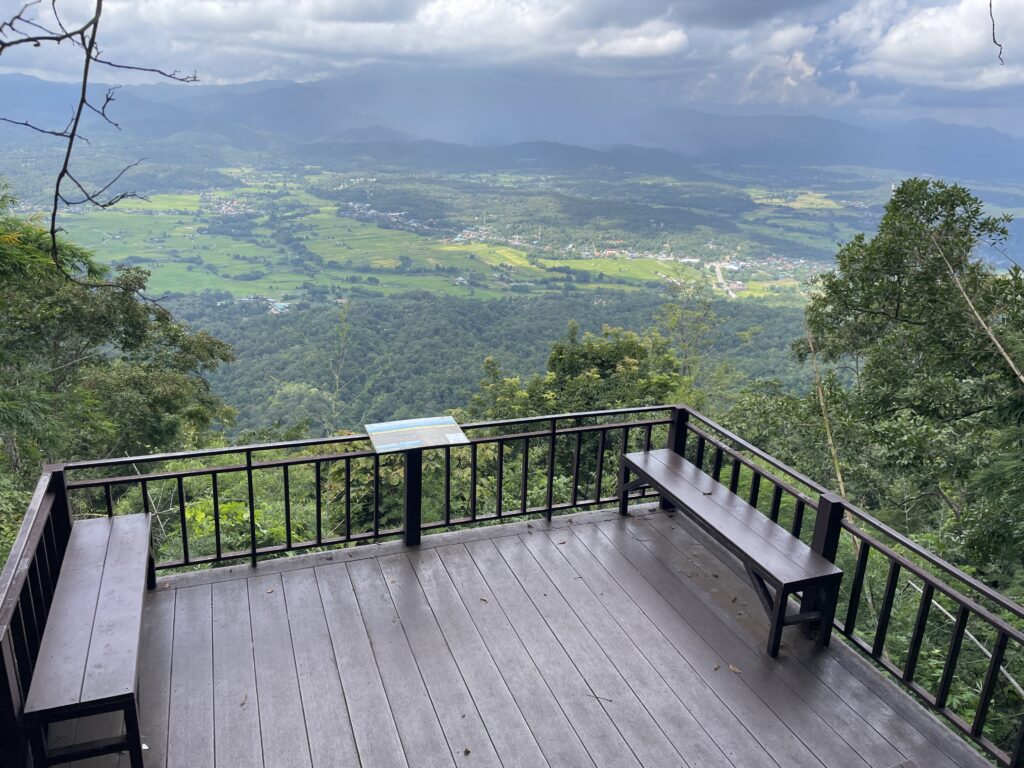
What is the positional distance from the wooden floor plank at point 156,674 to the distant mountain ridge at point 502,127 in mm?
41155

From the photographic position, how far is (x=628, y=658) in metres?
3.04

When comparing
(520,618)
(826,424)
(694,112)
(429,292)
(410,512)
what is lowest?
(429,292)

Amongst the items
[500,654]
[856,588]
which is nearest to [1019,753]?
[856,588]

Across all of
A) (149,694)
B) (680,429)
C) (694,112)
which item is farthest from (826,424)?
(694,112)

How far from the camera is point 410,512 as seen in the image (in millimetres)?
3740

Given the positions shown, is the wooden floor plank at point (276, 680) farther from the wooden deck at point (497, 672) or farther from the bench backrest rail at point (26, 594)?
the bench backrest rail at point (26, 594)

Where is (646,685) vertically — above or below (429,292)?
above

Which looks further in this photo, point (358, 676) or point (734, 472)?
point (734, 472)

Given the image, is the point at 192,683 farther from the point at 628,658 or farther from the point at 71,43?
the point at 71,43

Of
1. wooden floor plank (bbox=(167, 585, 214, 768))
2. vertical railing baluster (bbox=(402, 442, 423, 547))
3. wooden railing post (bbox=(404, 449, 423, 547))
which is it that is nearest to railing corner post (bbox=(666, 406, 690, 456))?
vertical railing baluster (bbox=(402, 442, 423, 547))

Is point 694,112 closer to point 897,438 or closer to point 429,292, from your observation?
point 429,292

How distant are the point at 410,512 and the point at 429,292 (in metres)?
31.2

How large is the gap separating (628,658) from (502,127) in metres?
184

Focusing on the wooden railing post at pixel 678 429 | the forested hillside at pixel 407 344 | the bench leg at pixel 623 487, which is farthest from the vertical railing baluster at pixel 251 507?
the forested hillside at pixel 407 344
